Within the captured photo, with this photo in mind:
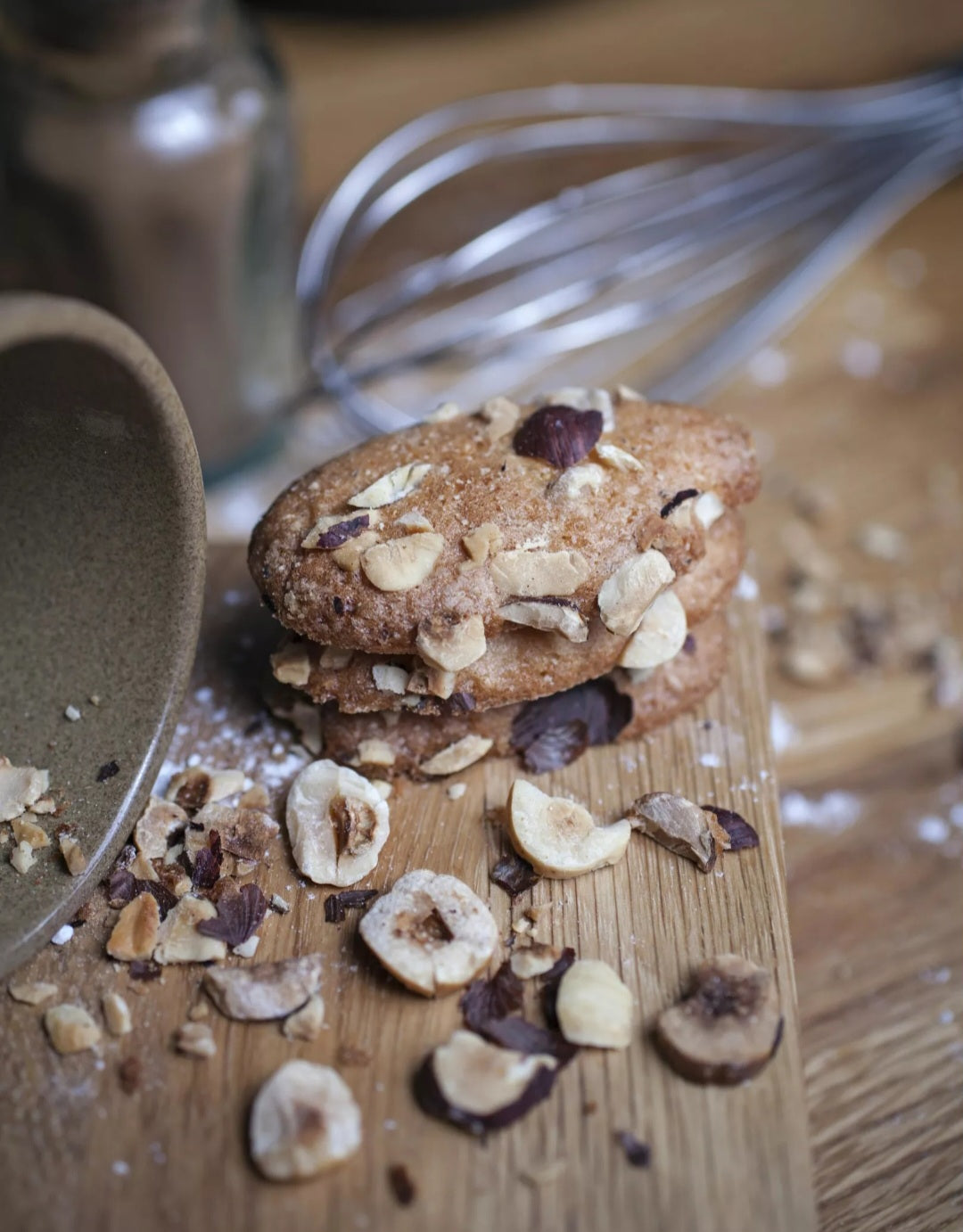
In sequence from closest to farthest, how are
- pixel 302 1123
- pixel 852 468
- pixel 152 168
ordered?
1. pixel 302 1123
2. pixel 152 168
3. pixel 852 468

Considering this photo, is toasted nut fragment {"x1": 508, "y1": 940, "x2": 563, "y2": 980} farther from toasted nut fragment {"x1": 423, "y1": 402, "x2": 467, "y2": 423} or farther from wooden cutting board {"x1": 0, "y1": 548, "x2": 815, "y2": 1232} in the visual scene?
toasted nut fragment {"x1": 423, "y1": 402, "x2": 467, "y2": 423}

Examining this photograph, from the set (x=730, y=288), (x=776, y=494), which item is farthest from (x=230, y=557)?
(x=730, y=288)

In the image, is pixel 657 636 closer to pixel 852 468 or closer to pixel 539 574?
pixel 539 574

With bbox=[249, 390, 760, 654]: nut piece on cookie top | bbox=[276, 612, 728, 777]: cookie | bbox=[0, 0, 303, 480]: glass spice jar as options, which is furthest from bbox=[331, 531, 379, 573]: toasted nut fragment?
bbox=[0, 0, 303, 480]: glass spice jar

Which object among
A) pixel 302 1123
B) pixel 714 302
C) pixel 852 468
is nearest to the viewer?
pixel 302 1123

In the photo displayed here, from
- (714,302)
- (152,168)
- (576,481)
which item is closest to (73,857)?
(576,481)

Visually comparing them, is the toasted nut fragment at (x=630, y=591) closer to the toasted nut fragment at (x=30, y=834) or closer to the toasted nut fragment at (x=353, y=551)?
the toasted nut fragment at (x=353, y=551)

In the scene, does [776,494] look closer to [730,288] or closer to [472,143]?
[730,288]
